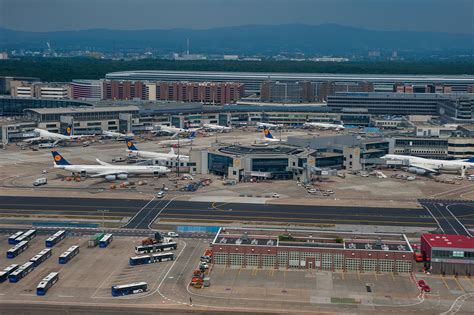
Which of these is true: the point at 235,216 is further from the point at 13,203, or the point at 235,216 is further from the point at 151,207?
the point at 13,203

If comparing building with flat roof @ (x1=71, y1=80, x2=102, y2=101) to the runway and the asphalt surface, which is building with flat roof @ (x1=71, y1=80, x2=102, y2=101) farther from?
the asphalt surface

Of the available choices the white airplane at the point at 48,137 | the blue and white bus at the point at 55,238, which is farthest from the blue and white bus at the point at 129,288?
the white airplane at the point at 48,137

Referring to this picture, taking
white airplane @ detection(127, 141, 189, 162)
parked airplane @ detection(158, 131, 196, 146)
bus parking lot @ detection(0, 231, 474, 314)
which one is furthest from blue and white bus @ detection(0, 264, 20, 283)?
parked airplane @ detection(158, 131, 196, 146)

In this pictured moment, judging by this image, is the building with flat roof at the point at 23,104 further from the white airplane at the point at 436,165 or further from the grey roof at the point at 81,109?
the white airplane at the point at 436,165

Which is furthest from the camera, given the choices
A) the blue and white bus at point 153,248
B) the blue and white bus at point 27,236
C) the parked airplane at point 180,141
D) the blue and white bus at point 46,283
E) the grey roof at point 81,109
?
the grey roof at point 81,109

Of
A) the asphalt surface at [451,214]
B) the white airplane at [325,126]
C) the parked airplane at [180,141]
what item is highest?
the white airplane at [325,126]
